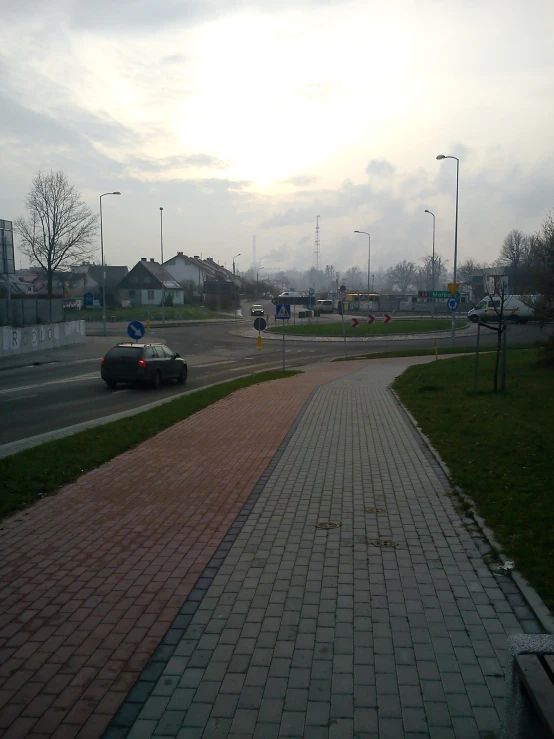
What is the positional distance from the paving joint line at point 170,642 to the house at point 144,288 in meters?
81.3

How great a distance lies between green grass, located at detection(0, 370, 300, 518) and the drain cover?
3832mm

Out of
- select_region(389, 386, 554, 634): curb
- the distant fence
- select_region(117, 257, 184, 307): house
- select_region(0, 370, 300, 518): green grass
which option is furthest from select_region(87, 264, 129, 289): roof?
select_region(389, 386, 554, 634): curb

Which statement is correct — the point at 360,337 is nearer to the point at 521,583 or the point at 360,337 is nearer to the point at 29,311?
the point at 29,311

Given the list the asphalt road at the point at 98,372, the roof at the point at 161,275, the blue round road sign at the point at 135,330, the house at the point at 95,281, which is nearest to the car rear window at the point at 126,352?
the asphalt road at the point at 98,372

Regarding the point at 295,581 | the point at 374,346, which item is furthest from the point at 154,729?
the point at 374,346

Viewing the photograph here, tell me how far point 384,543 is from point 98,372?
21.2 meters

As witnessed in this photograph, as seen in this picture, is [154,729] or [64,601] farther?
[64,601]

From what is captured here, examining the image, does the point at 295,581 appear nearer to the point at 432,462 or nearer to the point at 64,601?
the point at 64,601

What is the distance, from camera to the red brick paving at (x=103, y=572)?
12.0 ft

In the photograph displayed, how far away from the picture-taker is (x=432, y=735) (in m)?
3.27

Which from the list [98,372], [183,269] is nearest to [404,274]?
[183,269]

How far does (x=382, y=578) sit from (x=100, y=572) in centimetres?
229

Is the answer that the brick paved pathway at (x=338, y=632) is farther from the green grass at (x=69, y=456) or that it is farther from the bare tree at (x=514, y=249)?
the bare tree at (x=514, y=249)

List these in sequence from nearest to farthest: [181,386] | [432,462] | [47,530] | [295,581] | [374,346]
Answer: [295,581]
[47,530]
[432,462]
[181,386]
[374,346]
